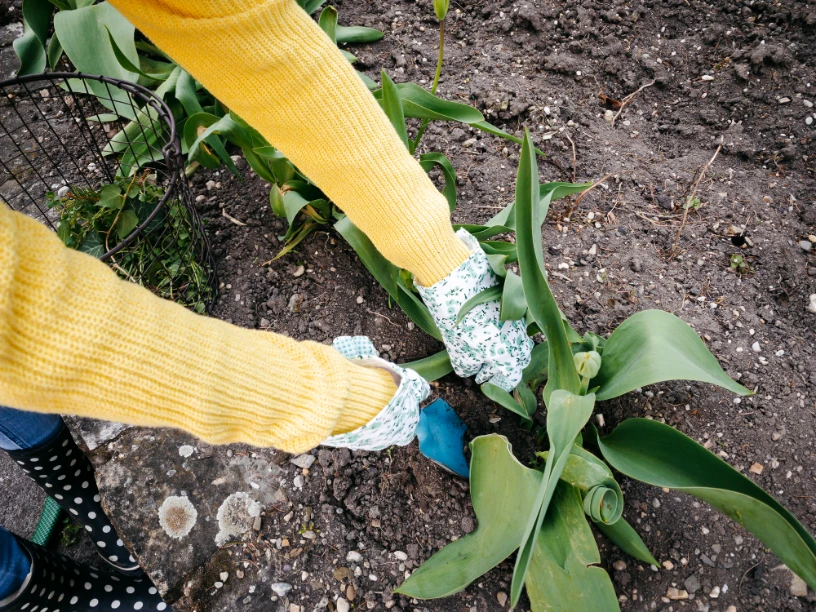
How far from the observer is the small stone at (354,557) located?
1220 mm

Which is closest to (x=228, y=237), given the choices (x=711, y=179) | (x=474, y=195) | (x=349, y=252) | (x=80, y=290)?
(x=349, y=252)

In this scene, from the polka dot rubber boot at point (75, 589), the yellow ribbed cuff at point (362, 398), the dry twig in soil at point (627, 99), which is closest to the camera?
the yellow ribbed cuff at point (362, 398)

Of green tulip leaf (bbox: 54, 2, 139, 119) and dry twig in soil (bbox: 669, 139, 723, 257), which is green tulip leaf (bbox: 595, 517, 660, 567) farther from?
green tulip leaf (bbox: 54, 2, 139, 119)

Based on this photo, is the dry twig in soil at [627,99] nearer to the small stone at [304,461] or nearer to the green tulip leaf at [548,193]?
the green tulip leaf at [548,193]

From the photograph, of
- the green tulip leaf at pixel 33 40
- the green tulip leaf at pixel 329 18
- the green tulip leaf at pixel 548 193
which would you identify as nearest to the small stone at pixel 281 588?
the green tulip leaf at pixel 548 193

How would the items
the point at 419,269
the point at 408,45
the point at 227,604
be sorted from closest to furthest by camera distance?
the point at 419,269
the point at 227,604
the point at 408,45

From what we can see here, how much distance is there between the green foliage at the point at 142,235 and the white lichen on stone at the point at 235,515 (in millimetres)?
487

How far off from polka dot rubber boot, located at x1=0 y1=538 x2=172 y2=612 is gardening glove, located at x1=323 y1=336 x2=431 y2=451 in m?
0.86

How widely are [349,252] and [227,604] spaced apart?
88cm

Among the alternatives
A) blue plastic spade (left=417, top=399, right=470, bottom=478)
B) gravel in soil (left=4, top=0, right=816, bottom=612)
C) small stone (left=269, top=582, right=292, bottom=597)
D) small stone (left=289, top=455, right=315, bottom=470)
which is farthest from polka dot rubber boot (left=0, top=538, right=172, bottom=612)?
blue plastic spade (left=417, top=399, right=470, bottom=478)

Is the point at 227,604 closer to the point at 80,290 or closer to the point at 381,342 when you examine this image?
the point at 381,342

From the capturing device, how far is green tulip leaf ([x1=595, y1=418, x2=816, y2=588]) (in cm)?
74

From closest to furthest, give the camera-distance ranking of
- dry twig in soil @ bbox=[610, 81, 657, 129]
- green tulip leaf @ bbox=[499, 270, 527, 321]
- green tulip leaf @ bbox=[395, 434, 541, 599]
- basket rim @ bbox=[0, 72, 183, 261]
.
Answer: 1. green tulip leaf @ bbox=[395, 434, 541, 599]
2. green tulip leaf @ bbox=[499, 270, 527, 321]
3. basket rim @ bbox=[0, 72, 183, 261]
4. dry twig in soil @ bbox=[610, 81, 657, 129]

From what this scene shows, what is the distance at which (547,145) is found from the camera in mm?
1646
